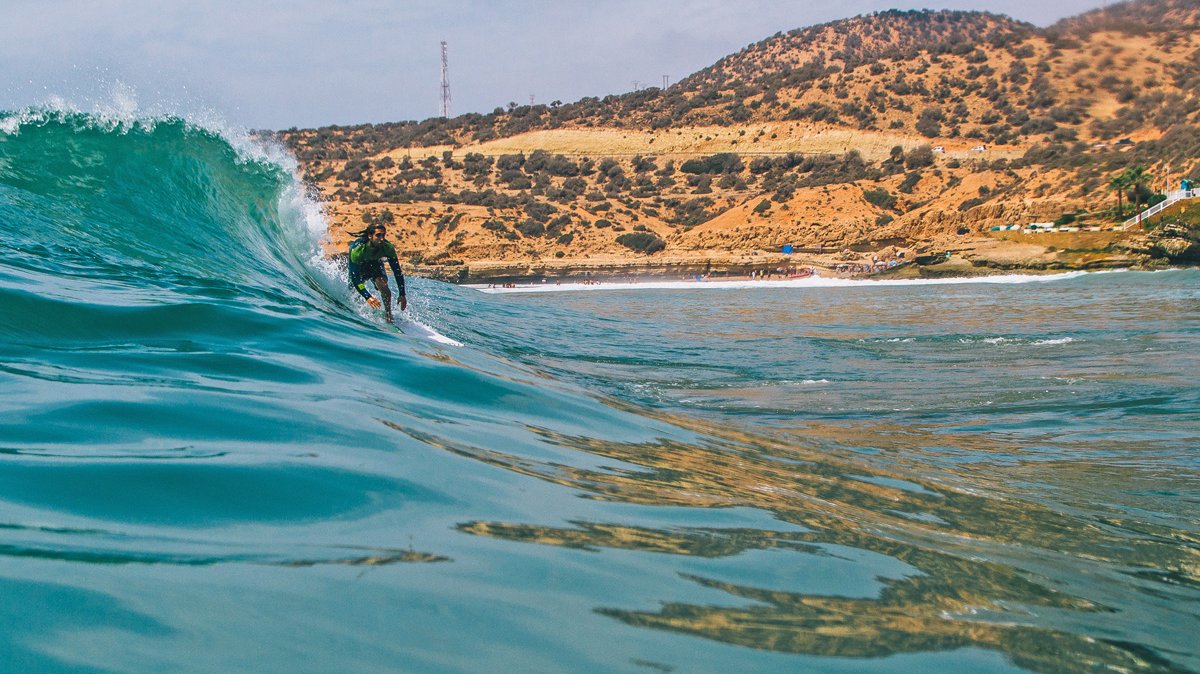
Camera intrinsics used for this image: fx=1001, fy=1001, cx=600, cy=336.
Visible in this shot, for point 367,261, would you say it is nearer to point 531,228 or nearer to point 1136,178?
point 1136,178

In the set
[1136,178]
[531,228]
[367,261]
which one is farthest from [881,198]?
[367,261]

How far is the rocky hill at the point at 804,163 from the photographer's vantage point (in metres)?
45.9

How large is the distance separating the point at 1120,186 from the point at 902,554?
167ft

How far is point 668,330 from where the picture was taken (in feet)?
62.1

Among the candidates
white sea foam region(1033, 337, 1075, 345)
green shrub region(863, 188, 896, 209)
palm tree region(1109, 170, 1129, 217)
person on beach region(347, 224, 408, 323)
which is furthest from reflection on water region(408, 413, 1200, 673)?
green shrub region(863, 188, 896, 209)

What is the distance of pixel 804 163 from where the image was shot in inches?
2837

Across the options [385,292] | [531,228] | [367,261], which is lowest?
[385,292]

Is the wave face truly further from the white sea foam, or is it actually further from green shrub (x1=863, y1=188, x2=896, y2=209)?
green shrub (x1=863, y1=188, x2=896, y2=209)

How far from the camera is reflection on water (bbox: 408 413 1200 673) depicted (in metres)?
2.62

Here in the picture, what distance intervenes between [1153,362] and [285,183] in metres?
13.8

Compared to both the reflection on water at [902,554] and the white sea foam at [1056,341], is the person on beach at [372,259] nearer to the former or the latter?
the reflection on water at [902,554]

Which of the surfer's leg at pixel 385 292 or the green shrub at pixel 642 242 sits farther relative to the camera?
the green shrub at pixel 642 242

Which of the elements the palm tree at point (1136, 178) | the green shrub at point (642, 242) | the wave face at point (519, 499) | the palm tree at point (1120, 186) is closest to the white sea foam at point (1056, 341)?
the wave face at point (519, 499)

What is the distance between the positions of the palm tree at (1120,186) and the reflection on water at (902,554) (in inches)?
1881
